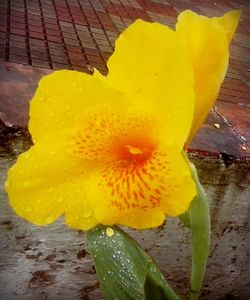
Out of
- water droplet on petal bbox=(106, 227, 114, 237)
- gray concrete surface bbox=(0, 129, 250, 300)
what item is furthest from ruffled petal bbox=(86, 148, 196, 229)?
gray concrete surface bbox=(0, 129, 250, 300)

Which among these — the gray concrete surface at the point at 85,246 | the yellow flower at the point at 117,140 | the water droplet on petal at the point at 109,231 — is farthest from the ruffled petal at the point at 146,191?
the gray concrete surface at the point at 85,246

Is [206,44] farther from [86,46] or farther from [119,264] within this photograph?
[86,46]

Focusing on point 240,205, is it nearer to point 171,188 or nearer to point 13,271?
point 13,271

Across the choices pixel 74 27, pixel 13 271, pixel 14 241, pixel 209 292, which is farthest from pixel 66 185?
pixel 74 27

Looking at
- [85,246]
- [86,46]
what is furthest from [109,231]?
[86,46]

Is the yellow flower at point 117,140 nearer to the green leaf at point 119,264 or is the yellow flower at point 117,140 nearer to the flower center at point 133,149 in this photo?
the flower center at point 133,149

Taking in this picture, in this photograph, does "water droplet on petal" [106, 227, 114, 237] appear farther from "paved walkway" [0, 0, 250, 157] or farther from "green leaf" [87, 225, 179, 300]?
"paved walkway" [0, 0, 250, 157]

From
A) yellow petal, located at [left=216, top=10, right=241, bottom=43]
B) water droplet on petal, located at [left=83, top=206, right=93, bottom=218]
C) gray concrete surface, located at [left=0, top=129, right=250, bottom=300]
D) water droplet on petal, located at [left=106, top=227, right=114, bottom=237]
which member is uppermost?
Result: yellow petal, located at [left=216, top=10, right=241, bottom=43]
